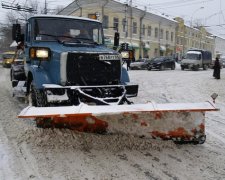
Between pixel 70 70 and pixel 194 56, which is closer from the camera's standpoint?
pixel 70 70

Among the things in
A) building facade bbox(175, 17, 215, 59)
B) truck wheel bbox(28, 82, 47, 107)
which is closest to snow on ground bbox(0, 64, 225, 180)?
truck wheel bbox(28, 82, 47, 107)

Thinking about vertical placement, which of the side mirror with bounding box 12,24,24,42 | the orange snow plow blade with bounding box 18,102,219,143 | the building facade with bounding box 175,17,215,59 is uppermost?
the building facade with bounding box 175,17,215,59

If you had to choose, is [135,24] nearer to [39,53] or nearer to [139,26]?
[139,26]

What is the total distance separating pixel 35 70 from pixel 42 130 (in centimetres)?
143

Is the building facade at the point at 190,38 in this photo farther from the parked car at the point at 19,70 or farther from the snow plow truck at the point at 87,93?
the snow plow truck at the point at 87,93

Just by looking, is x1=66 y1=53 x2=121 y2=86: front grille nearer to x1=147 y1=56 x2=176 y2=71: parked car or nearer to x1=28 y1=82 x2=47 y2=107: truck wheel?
x1=28 y1=82 x2=47 y2=107: truck wheel

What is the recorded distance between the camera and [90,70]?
5812 mm

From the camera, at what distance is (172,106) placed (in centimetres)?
451

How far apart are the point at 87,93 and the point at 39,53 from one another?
45.0 inches

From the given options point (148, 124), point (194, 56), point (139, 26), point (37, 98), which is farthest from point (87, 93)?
point (139, 26)

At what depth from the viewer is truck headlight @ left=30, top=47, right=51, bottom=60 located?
19.2 ft

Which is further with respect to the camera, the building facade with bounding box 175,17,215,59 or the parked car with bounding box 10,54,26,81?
the building facade with bounding box 175,17,215,59

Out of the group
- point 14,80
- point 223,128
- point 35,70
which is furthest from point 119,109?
point 14,80

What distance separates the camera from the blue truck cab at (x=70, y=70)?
5.43m
